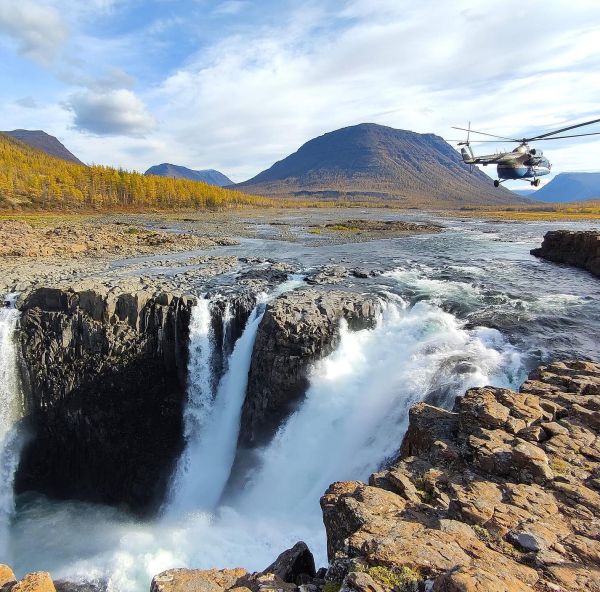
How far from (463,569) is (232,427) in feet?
53.7

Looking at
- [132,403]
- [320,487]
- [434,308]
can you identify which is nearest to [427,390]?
[320,487]

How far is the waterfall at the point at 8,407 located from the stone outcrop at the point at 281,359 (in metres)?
12.9

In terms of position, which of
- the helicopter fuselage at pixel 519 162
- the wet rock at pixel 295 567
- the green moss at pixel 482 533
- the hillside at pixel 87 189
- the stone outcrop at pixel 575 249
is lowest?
the wet rock at pixel 295 567

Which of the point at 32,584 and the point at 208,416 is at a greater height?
the point at 32,584

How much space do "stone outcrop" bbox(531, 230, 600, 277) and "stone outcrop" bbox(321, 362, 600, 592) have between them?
2836 cm

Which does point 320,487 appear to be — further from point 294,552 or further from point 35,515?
point 35,515

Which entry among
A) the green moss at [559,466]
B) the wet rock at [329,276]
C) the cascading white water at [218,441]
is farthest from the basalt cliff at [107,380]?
the green moss at [559,466]

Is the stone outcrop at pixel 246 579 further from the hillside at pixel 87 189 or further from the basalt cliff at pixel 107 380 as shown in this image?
the hillside at pixel 87 189

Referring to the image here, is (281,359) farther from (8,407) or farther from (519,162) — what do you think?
(519,162)

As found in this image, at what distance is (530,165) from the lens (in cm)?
2878

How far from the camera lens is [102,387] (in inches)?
911

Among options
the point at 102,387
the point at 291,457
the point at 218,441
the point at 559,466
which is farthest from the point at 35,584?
the point at 102,387

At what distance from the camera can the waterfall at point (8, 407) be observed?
22.0m

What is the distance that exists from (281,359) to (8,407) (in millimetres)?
15742
